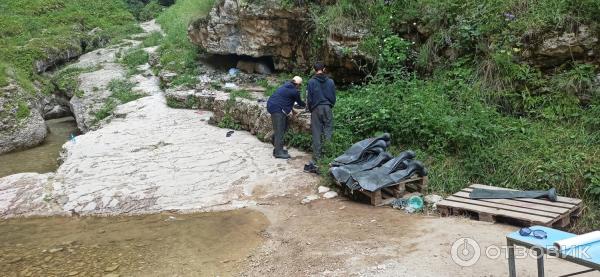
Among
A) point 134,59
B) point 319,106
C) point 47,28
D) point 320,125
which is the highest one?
point 47,28

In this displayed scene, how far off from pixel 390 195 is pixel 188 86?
881 centimetres

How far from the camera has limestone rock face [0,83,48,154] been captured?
1191cm

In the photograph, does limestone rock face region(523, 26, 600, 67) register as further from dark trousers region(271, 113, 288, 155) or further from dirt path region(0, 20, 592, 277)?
dark trousers region(271, 113, 288, 155)

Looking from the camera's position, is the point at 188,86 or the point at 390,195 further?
the point at 188,86

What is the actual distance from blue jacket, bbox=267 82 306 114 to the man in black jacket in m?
0.60

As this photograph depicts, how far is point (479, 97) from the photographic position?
754cm

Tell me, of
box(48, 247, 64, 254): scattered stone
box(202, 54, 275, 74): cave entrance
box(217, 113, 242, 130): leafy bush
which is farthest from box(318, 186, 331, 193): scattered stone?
box(202, 54, 275, 74): cave entrance

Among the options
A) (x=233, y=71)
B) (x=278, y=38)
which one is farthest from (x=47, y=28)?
(x=278, y=38)

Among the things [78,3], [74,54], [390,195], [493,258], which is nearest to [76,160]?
[390,195]

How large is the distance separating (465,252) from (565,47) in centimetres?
448

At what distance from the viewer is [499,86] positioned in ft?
24.7

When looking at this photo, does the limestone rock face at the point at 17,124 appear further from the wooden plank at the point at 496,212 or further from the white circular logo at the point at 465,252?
the white circular logo at the point at 465,252

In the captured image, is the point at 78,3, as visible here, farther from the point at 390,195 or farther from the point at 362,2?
the point at 390,195

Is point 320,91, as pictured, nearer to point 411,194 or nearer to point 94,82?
point 411,194
